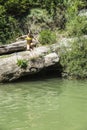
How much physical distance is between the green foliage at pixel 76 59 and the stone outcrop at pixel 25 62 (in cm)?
58

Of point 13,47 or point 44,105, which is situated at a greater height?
point 13,47

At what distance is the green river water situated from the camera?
483 inches

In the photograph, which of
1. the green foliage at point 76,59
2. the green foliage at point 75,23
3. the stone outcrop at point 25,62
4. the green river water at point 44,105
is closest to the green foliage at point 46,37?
the green foliage at point 75,23

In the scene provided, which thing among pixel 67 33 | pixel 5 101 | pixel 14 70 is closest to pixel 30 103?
pixel 5 101

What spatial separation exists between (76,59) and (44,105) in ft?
21.1

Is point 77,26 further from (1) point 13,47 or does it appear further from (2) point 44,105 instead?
(2) point 44,105

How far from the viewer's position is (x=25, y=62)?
66.8 feet

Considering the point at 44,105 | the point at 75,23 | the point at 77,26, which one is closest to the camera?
the point at 44,105

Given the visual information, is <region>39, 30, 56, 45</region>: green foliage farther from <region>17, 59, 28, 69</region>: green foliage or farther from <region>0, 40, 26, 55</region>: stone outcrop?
<region>17, 59, 28, 69</region>: green foliage

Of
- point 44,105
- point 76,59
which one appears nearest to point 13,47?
point 76,59

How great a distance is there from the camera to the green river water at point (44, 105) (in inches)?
483

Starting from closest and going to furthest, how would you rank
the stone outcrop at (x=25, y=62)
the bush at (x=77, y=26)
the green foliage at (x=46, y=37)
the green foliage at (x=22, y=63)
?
the stone outcrop at (x=25, y=62) < the green foliage at (x=22, y=63) < the bush at (x=77, y=26) < the green foliage at (x=46, y=37)

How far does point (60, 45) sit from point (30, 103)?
6958mm

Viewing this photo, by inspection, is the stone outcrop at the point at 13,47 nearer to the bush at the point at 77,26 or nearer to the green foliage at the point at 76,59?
the green foliage at the point at 76,59
